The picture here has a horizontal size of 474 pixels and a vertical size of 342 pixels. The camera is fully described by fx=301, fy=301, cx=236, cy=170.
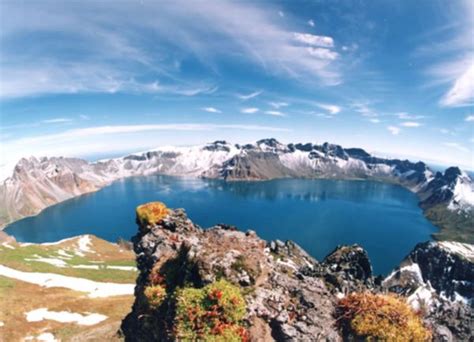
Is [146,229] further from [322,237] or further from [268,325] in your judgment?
[322,237]

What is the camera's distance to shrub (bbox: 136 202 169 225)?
104 ft

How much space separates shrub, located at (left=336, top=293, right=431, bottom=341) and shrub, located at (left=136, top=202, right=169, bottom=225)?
66.2ft

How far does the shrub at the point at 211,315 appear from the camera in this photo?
1612 cm

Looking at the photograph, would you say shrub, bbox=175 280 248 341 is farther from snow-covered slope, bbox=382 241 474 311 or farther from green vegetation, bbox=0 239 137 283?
snow-covered slope, bbox=382 241 474 311

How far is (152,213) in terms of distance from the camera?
3192 cm

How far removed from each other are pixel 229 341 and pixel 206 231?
13.1 metres

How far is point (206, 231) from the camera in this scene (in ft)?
92.8

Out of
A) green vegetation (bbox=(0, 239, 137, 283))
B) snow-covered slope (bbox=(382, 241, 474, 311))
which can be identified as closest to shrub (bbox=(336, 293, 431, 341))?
snow-covered slope (bbox=(382, 241, 474, 311))

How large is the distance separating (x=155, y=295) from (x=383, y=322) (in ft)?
49.7

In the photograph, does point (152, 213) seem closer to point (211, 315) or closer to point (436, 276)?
point (211, 315)

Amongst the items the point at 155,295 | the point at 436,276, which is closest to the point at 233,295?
the point at 155,295

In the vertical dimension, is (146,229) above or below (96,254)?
above

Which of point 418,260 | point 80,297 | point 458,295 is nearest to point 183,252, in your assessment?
point 80,297

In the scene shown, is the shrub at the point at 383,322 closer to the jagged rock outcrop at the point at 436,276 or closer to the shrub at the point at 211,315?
the shrub at the point at 211,315
